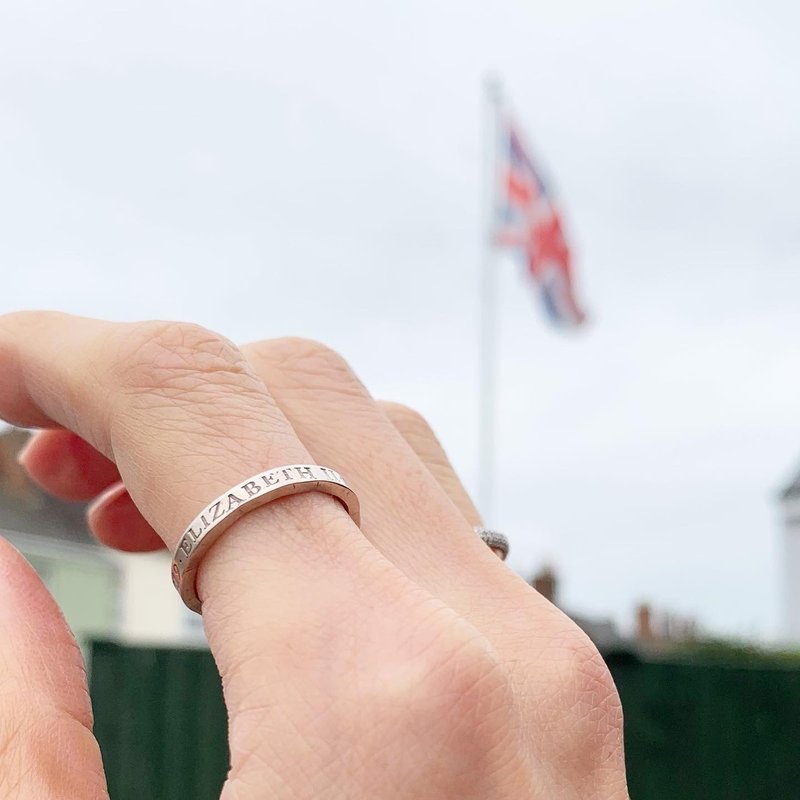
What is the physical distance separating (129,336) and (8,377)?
25 cm

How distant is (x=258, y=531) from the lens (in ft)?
3.09

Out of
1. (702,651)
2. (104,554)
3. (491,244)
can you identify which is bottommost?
(104,554)

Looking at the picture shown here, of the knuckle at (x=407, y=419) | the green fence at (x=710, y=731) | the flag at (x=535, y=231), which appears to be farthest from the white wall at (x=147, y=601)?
the knuckle at (x=407, y=419)

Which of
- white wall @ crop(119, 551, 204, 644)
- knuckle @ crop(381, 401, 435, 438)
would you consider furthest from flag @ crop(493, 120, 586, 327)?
knuckle @ crop(381, 401, 435, 438)

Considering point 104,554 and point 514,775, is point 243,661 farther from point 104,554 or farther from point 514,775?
point 104,554

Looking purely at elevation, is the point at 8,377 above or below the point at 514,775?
above

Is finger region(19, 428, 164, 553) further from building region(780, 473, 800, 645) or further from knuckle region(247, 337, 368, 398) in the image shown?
building region(780, 473, 800, 645)

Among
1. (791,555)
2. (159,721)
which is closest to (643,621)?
(159,721)

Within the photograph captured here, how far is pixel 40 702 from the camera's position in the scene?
3.11 feet

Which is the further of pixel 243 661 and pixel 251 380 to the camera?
pixel 251 380

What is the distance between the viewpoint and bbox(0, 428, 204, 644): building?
22828mm

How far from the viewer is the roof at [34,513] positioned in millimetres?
23578

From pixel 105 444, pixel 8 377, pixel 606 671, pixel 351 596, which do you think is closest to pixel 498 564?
pixel 606 671

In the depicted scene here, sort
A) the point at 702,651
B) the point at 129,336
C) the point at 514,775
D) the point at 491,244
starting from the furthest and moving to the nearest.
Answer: the point at 491,244, the point at 702,651, the point at 129,336, the point at 514,775
